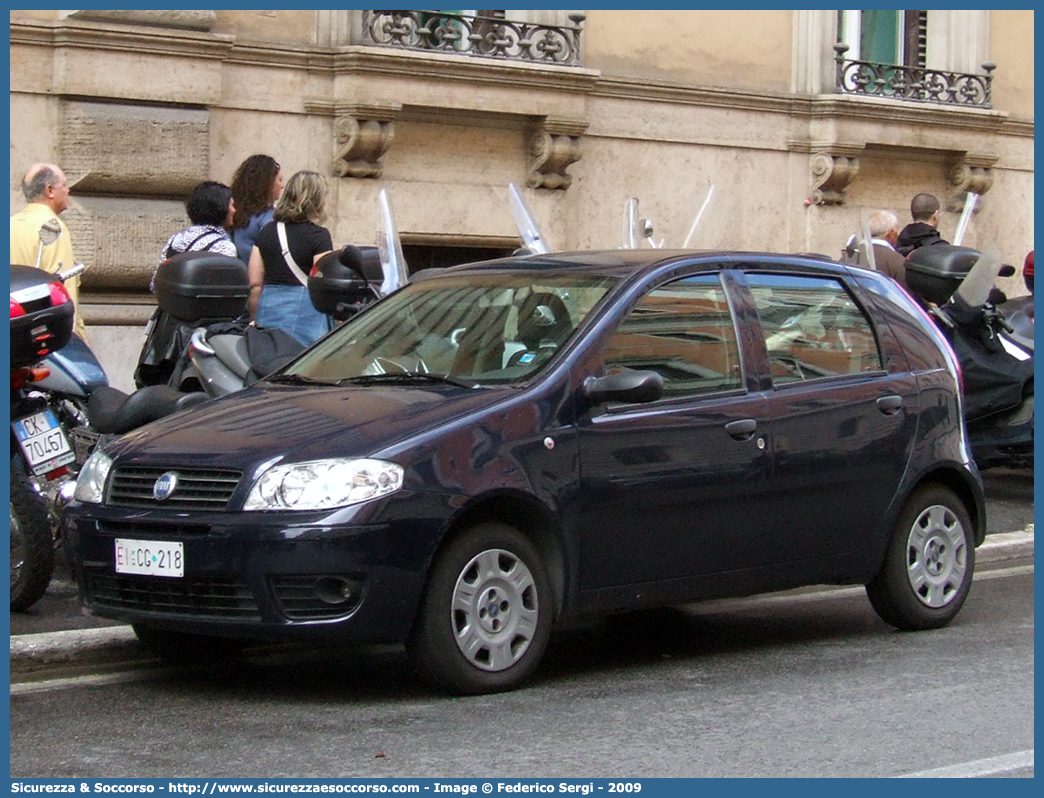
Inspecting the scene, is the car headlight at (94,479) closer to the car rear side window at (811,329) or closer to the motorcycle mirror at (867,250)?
the car rear side window at (811,329)

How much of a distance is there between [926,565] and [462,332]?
7.29 feet

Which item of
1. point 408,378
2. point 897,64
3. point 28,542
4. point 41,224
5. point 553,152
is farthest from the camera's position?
point 897,64

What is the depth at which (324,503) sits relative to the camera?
606 cm

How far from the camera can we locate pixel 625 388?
663 centimetres

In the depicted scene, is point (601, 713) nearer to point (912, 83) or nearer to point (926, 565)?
point (926, 565)

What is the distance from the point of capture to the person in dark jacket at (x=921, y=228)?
43.0ft

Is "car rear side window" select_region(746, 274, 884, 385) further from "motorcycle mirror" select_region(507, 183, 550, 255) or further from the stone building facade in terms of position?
the stone building facade

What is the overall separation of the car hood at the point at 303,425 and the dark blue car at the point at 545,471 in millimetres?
13

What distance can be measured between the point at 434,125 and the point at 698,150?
270cm

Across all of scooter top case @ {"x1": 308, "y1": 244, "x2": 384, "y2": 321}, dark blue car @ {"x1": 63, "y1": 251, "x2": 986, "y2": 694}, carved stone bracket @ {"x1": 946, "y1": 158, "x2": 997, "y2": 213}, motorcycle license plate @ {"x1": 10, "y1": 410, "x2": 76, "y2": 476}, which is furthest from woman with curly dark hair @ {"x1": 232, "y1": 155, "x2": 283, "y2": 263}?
carved stone bracket @ {"x1": 946, "y1": 158, "x2": 997, "y2": 213}

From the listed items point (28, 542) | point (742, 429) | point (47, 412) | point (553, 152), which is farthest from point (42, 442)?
point (553, 152)

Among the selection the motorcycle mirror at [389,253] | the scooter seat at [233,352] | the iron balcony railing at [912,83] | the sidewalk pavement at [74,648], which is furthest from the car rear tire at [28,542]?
the iron balcony railing at [912,83]

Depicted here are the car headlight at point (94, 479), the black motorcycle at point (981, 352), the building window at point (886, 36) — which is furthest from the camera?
the building window at point (886, 36)

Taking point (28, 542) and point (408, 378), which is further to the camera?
point (28, 542)
